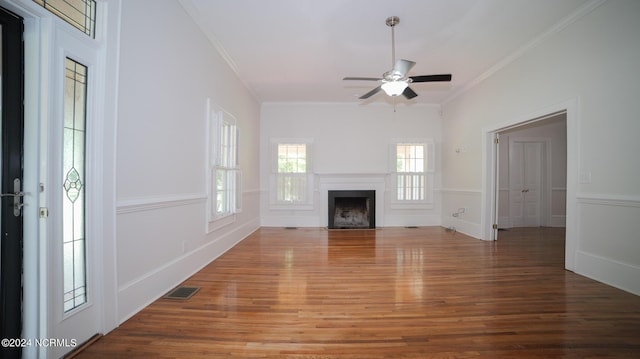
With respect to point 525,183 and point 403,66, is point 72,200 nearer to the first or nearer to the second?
point 403,66

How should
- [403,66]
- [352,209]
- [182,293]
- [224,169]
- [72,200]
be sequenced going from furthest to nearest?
[352,209]
[224,169]
[403,66]
[182,293]
[72,200]

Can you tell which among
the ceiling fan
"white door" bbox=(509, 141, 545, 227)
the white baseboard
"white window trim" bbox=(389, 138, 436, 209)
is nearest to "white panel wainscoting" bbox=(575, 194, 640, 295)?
the white baseboard

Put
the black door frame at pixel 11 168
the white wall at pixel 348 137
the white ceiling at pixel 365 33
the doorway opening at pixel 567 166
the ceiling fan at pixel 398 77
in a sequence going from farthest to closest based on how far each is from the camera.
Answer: the white wall at pixel 348 137 → the doorway opening at pixel 567 166 → the ceiling fan at pixel 398 77 → the white ceiling at pixel 365 33 → the black door frame at pixel 11 168

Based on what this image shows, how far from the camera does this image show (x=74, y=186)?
5.59 feet

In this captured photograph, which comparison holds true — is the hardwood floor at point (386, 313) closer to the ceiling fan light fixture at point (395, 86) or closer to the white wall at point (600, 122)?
the white wall at point (600, 122)

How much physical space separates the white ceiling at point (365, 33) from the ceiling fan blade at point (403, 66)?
0.59 metres

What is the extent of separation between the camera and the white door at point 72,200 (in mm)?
1544

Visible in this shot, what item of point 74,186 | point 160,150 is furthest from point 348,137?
point 74,186

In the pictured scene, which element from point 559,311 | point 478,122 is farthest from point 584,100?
point 559,311

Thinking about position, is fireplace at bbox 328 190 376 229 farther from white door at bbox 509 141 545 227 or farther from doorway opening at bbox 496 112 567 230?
white door at bbox 509 141 545 227

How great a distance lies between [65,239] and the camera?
1.65 m

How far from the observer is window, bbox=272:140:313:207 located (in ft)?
21.2

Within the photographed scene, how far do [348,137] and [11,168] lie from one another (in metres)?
Result: 5.76

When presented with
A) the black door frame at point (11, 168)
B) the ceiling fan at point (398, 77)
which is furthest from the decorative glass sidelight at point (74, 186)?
the ceiling fan at point (398, 77)
